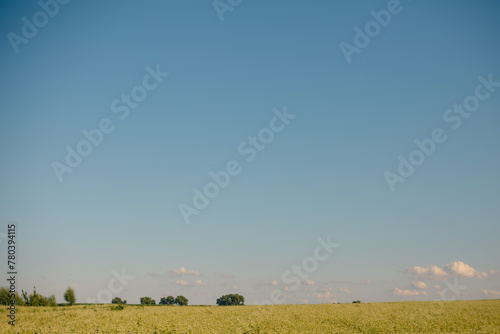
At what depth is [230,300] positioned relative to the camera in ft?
342

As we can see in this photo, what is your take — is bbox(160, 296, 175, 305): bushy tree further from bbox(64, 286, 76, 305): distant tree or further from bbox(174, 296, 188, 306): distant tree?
bbox(64, 286, 76, 305): distant tree

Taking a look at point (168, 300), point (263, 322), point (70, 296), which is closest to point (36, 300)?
point (70, 296)

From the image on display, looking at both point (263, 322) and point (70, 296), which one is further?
point (70, 296)

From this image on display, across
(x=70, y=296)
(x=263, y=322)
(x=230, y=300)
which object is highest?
(x=70, y=296)

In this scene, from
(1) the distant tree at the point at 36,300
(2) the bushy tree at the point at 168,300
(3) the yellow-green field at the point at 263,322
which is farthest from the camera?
(2) the bushy tree at the point at 168,300

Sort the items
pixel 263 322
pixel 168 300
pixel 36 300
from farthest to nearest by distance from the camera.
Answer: pixel 168 300, pixel 36 300, pixel 263 322

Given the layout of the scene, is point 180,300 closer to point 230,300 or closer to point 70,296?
point 230,300

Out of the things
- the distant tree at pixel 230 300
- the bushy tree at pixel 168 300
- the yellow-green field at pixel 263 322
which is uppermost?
the yellow-green field at pixel 263 322

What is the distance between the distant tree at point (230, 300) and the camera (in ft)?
340

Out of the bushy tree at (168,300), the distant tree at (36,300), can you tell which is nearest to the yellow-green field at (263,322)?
the distant tree at (36,300)

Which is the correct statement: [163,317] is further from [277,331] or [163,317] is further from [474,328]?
[474,328]

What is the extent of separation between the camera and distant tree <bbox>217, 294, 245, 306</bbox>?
104m

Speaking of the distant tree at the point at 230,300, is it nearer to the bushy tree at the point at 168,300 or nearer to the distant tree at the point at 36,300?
the bushy tree at the point at 168,300

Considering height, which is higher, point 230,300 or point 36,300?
point 36,300
